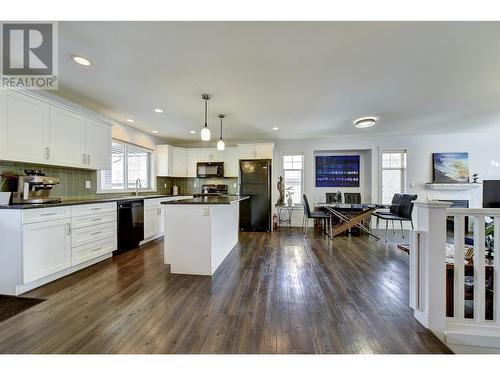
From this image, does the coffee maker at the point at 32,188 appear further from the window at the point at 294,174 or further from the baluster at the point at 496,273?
the window at the point at 294,174

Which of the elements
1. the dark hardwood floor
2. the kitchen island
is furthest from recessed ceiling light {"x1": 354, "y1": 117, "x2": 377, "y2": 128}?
the kitchen island

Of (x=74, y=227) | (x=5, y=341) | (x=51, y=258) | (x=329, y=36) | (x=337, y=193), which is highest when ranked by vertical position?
(x=329, y=36)

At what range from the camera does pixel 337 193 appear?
542cm

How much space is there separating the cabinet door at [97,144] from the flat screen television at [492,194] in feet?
17.3

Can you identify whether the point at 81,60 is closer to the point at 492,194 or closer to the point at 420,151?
the point at 492,194

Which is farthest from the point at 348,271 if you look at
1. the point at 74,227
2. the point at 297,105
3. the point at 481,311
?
the point at 74,227

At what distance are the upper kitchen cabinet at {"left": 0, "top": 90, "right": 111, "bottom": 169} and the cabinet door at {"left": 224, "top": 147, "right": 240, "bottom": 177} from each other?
2.64 metres

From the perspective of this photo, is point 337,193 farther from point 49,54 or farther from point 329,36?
point 49,54

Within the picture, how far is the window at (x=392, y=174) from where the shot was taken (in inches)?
210

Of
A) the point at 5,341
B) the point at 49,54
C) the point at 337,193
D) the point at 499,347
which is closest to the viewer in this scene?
the point at 5,341

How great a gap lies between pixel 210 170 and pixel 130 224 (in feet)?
7.93

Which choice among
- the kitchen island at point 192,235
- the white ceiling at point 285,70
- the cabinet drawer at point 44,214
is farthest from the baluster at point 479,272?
the cabinet drawer at point 44,214

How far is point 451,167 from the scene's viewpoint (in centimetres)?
509
